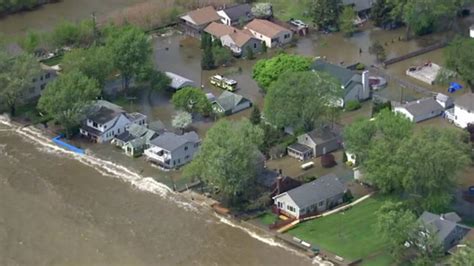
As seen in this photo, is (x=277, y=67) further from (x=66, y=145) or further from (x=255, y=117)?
(x=66, y=145)

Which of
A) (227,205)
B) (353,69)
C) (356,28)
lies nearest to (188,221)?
(227,205)

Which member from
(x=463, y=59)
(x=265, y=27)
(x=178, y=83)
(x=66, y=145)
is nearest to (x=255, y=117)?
(x=178, y=83)

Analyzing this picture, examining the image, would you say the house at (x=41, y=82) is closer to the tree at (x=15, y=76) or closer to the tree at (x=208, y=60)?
the tree at (x=15, y=76)

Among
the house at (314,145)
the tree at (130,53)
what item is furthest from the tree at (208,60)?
the house at (314,145)

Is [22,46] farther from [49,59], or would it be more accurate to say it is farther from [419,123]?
[419,123]

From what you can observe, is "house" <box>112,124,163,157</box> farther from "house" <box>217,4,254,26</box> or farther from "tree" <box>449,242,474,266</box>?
"tree" <box>449,242,474,266</box>
